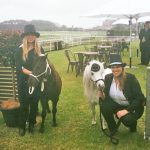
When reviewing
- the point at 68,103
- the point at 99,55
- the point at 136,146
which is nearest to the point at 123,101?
the point at 136,146

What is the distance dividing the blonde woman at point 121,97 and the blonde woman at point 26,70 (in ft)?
4.54

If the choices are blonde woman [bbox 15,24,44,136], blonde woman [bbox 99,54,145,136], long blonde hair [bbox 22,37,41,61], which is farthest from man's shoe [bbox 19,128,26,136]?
blonde woman [bbox 99,54,145,136]

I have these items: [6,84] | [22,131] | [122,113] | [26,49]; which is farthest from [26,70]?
[122,113]

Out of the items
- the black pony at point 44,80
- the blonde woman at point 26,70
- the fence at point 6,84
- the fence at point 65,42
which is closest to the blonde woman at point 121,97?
the black pony at point 44,80

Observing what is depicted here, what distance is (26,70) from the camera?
664 centimetres

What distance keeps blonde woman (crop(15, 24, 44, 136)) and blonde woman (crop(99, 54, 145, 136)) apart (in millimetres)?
1383

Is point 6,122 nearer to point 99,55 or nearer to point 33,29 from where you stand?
point 33,29

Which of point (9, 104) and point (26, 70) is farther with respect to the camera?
point (9, 104)

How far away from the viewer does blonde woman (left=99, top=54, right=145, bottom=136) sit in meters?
6.08

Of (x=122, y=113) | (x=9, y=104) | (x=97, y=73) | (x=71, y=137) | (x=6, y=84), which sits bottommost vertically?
(x=71, y=137)

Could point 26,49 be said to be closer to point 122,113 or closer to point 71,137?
point 71,137

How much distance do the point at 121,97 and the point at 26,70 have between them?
182 cm

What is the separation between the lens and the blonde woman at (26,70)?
6672 millimetres

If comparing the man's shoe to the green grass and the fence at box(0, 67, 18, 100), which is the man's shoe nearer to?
the green grass
